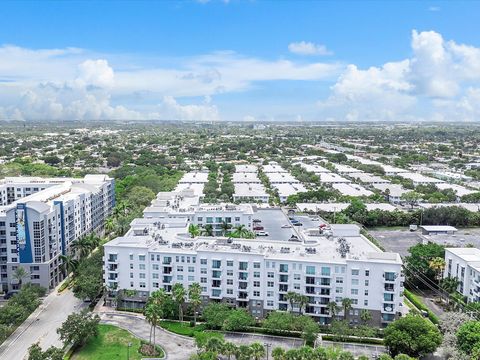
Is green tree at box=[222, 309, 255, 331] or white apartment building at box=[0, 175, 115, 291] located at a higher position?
white apartment building at box=[0, 175, 115, 291]

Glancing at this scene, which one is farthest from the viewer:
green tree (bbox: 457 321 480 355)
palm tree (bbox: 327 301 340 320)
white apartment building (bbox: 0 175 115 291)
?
white apartment building (bbox: 0 175 115 291)

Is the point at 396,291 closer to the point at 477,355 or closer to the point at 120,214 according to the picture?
the point at 477,355

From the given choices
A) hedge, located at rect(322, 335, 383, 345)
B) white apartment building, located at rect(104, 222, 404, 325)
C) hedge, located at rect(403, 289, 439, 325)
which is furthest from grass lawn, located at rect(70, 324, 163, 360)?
hedge, located at rect(403, 289, 439, 325)

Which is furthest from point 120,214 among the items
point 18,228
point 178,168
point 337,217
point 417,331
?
point 178,168

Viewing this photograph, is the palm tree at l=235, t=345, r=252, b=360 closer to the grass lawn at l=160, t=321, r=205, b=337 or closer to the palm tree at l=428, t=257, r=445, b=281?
the grass lawn at l=160, t=321, r=205, b=337

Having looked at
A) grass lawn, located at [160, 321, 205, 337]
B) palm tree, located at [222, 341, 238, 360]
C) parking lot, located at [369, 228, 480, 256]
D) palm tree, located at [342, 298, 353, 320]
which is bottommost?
grass lawn, located at [160, 321, 205, 337]

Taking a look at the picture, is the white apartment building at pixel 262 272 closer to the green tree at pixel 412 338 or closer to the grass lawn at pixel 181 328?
the grass lawn at pixel 181 328

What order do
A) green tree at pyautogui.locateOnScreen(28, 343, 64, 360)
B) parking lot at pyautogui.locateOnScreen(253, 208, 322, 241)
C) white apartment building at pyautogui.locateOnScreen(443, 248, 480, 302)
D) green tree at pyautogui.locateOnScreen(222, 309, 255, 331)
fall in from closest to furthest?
1. green tree at pyautogui.locateOnScreen(28, 343, 64, 360)
2. green tree at pyautogui.locateOnScreen(222, 309, 255, 331)
3. white apartment building at pyautogui.locateOnScreen(443, 248, 480, 302)
4. parking lot at pyautogui.locateOnScreen(253, 208, 322, 241)
